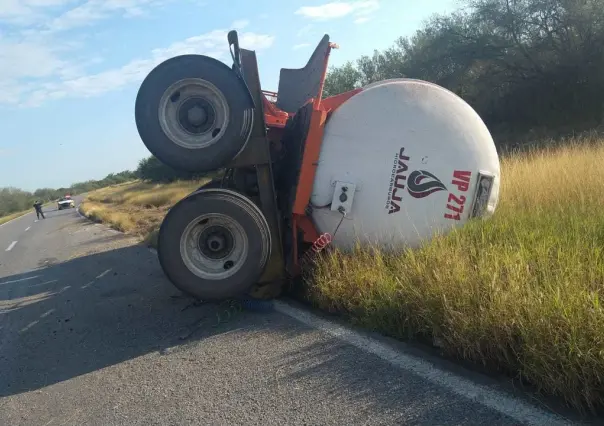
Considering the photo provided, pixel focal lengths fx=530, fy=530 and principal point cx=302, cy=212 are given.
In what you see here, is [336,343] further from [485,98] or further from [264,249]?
[485,98]

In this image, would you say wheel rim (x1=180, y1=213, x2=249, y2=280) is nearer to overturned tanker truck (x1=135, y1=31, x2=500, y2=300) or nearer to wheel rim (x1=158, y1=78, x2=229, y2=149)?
overturned tanker truck (x1=135, y1=31, x2=500, y2=300)

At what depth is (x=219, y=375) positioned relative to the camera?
372 centimetres

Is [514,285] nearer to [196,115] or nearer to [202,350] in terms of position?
[202,350]

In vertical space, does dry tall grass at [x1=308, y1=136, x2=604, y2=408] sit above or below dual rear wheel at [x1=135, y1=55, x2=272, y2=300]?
below

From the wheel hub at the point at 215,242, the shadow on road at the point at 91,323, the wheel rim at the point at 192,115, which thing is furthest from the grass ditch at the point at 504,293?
the wheel rim at the point at 192,115

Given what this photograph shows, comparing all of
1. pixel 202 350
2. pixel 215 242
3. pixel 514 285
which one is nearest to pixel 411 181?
pixel 514 285

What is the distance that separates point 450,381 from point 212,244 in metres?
2.55

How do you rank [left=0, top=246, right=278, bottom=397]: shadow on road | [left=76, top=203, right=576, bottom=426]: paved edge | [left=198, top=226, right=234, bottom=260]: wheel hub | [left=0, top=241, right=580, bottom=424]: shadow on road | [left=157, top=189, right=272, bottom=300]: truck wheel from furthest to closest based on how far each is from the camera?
[left=198, top=226, right=234, bottom=260]: wheel hub → [left=157, top=189, right=272, bottom=300]: truck wheel → [left=0, top=246, right=278, bottom=397]: shadow on road → [left=0, top=241, right=580, bottom=424]: shadow on road → [left=76, top=203, right=576, bottom=426]: paved edge

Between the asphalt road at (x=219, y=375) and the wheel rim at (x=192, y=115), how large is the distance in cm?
170

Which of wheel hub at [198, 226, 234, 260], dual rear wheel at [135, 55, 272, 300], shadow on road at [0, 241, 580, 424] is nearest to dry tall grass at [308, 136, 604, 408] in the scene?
shadow on road at [0, 241, 580, 424]

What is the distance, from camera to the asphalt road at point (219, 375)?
2975 mm

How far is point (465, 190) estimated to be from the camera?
196 inches

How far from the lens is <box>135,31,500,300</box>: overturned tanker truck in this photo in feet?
15.9

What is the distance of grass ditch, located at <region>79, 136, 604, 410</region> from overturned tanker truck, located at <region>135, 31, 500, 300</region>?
0.33 meters
